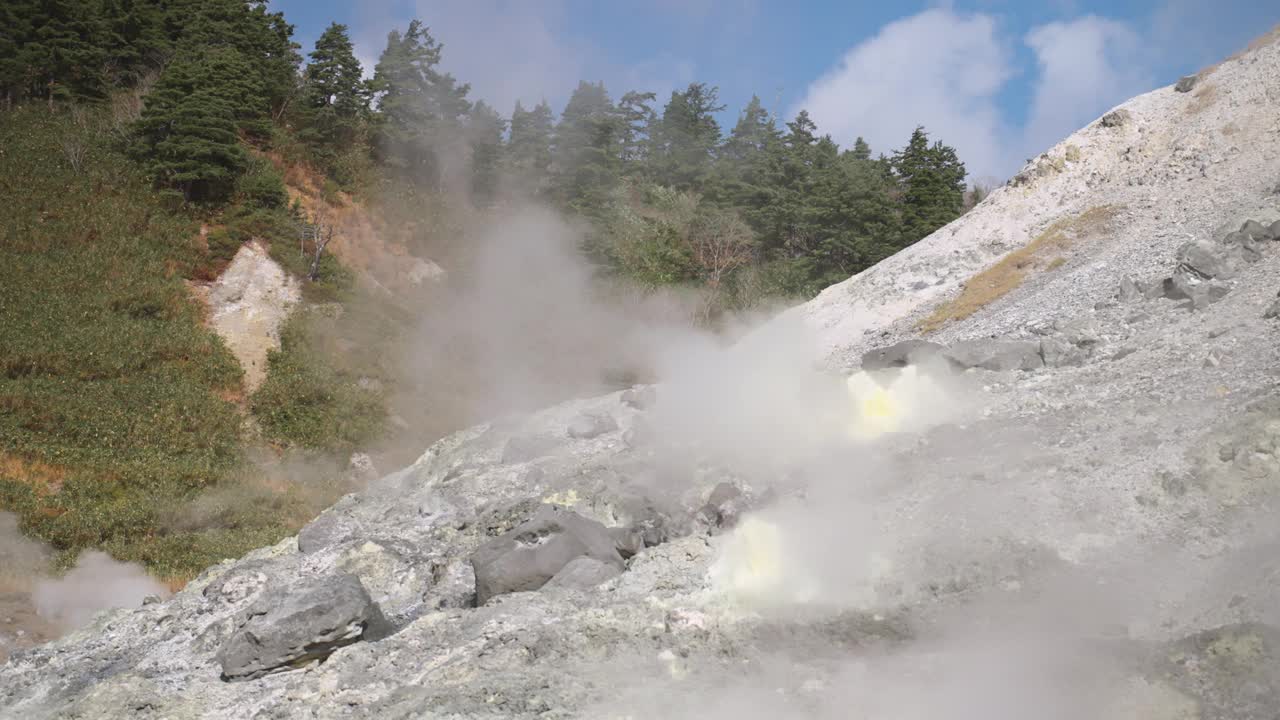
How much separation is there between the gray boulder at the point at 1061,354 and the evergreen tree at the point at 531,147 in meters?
33.4

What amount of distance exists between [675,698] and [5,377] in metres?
20.7

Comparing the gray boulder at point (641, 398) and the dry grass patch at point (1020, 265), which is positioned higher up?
the dry grass patch at point (1020, 265)

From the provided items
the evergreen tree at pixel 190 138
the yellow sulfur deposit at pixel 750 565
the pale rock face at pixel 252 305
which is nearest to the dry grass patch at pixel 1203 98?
the yellow sulfur deposit at pixel 750 565

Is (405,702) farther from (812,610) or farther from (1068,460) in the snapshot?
(1068,460)

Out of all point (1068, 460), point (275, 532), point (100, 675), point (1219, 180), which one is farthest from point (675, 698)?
point (1219, 180)

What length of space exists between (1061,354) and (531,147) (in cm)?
3674

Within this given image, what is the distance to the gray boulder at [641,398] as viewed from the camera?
51.5 ft

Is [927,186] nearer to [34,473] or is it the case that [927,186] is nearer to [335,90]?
[335,90]

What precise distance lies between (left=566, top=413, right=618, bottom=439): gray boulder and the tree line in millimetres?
19306

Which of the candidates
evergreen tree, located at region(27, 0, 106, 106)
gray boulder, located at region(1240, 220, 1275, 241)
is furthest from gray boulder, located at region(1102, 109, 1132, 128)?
evergreen tree, located at region(27, 0, 106, 106)

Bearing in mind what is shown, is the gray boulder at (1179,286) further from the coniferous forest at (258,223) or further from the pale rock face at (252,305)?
the pale rock face at (252,305)

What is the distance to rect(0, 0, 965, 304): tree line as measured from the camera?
31123mm

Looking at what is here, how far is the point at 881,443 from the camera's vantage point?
11398 mm

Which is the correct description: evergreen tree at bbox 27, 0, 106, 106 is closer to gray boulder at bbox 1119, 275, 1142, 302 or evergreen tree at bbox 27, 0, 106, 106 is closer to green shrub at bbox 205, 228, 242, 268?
green shrub at bbox 205, 228, 242, 268
